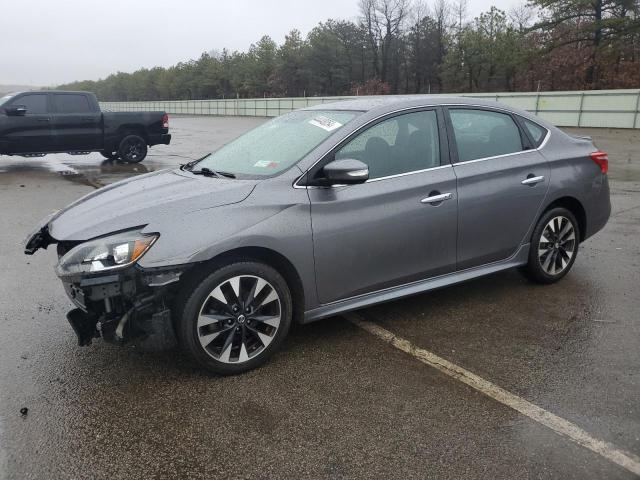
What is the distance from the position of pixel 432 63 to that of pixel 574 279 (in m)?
71.4

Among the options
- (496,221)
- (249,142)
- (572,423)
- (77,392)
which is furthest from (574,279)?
(77,392)

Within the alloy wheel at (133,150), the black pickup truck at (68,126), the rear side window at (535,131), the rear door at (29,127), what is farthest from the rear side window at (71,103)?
the rear side window at (535,131)

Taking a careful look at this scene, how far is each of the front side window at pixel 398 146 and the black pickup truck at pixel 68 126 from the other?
1104 cm

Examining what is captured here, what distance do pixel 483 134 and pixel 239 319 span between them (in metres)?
2.51

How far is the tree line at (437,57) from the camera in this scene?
45.3 meters

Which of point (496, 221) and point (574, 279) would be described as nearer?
point (496, 221)

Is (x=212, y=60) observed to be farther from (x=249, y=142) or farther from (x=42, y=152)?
(x=249, y=142)

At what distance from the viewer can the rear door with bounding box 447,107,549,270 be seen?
4.10 metres

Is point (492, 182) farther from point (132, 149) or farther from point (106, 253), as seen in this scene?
point (132, 149)

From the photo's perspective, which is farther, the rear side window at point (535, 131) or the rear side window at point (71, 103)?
the rear side window at point (71, 103)

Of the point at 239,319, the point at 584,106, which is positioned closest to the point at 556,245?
the point at 239,319

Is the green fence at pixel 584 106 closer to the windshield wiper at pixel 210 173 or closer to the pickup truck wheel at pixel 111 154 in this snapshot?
the pickup truck wheel at pixel 111 154

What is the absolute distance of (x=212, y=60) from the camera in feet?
337

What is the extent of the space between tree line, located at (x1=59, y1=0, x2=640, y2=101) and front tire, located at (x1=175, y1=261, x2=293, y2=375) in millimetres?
49511
